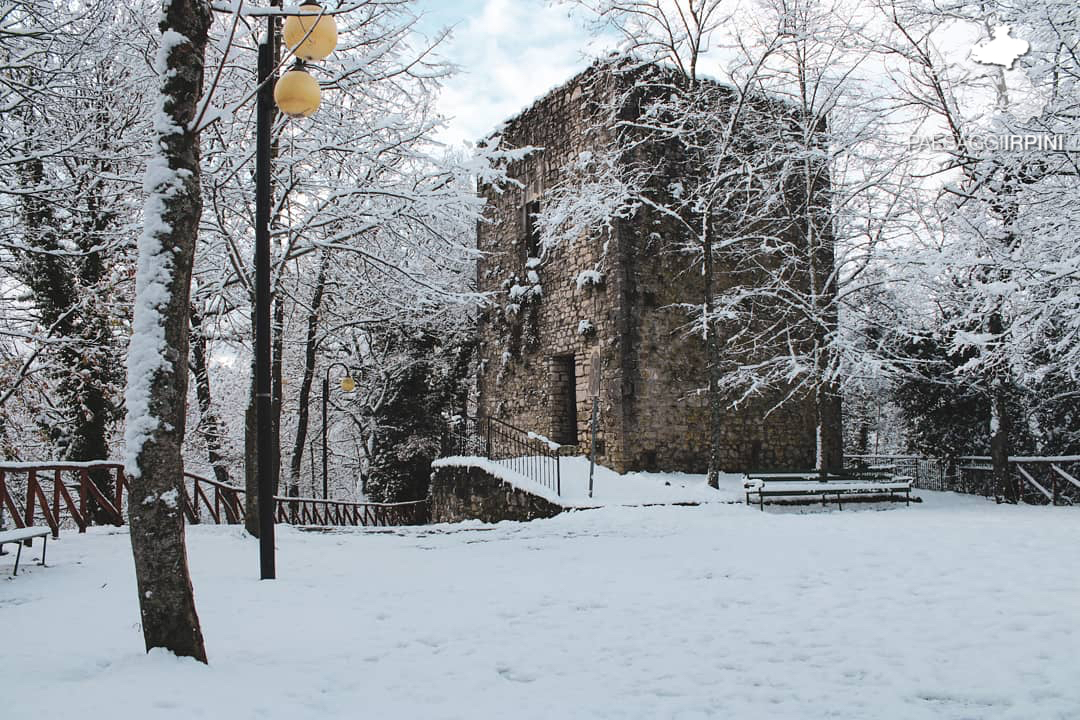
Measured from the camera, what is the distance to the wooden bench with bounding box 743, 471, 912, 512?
11.5 metres

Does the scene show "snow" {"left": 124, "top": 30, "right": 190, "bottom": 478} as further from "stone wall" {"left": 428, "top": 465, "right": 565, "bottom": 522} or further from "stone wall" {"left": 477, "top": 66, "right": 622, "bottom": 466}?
"stone wall" {"left": 477, "top": 66, "right": 622, "bottom": 466}

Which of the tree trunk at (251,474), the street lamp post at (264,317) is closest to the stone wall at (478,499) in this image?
the tree trunk at (251,474)

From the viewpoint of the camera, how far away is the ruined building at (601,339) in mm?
13633

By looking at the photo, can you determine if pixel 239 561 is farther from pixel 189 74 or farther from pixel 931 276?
pixel 931 276

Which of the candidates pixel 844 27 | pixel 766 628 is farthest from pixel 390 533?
pixel 844 27

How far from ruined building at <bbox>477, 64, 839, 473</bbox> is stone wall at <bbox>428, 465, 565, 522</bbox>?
7.45 feet

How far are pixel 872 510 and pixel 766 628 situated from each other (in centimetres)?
899

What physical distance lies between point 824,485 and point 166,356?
11990 mm

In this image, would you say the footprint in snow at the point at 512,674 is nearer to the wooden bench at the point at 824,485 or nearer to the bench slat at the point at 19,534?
the bench slat at the point at 19,534

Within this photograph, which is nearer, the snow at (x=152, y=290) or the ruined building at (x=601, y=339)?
the snow at (x=152, y=290)

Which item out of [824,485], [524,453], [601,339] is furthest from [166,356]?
[824,485]

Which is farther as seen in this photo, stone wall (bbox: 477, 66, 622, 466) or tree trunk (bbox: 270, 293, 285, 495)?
stone wall (bbox: 477, 66, 622, 466)

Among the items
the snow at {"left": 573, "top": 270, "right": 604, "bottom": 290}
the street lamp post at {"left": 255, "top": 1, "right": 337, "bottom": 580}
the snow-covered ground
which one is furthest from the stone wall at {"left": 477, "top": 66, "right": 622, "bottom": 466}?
the street lamp post at {"left": 255, "top": 1, "right": 337, "bottom": 580}

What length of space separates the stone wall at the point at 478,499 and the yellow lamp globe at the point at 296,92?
7.43 m
